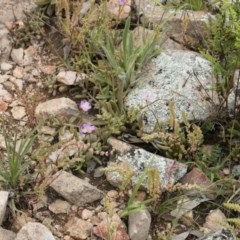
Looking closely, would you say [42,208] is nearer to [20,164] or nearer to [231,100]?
[20,164]

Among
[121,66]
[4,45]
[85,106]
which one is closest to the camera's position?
[85,106]

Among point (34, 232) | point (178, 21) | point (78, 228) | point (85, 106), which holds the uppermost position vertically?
point (178, 21)

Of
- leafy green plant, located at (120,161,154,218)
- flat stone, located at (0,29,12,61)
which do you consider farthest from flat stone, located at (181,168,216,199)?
flat stone, located at (0,29,12,61)

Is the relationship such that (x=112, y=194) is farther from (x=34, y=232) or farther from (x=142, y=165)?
(x=34, y=232)

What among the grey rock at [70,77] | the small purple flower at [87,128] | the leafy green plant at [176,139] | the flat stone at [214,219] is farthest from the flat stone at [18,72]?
the flat stone at [214,219]

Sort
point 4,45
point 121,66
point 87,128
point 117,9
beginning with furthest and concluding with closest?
point 117,9
point 4,45
point 121,66
point 87,128

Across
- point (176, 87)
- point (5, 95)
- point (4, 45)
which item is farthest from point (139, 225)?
point (4, 45)

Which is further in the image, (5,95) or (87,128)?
(5,95)
